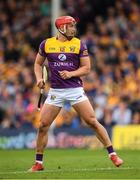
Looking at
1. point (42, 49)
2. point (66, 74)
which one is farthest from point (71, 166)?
point (42, 49)

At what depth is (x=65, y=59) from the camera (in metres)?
14.5

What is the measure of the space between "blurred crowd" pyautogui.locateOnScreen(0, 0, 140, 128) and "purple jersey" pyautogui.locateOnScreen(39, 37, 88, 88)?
9530mm

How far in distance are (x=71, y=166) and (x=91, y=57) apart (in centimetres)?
1185

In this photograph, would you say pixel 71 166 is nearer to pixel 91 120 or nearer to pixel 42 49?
pixel 91 120

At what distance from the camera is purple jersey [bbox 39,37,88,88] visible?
1445cm

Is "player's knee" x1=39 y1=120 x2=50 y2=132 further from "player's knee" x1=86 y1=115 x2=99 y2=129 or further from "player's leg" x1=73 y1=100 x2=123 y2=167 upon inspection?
"player's knee" x1=86 y1=115 x2=99 y2=129

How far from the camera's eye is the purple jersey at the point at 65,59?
1445 cm

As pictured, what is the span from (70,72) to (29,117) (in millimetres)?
11644

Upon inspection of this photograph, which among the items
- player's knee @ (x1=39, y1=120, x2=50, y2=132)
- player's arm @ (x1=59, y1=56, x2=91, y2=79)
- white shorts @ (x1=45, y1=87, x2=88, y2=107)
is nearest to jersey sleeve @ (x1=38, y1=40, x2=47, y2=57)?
player's arm @ (x1=59, y1=56, x2=91, y2=79)

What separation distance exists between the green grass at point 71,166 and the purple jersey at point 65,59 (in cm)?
155

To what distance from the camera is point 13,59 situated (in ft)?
96.7

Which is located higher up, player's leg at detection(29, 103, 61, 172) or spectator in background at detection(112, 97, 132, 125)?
player's leg at detection(29, 103, 61, 172)

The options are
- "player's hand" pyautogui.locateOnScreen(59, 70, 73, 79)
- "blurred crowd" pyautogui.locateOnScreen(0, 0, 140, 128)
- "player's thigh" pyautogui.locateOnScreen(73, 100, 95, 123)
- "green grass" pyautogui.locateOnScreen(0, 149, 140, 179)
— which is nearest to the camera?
"green grass" pyautogui.locateOnScreen(0, 149, 140, 179)

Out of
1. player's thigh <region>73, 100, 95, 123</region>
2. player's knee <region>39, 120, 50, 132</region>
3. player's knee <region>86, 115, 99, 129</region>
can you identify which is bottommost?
player's knee <region>39, 120, 50, 132</region>
